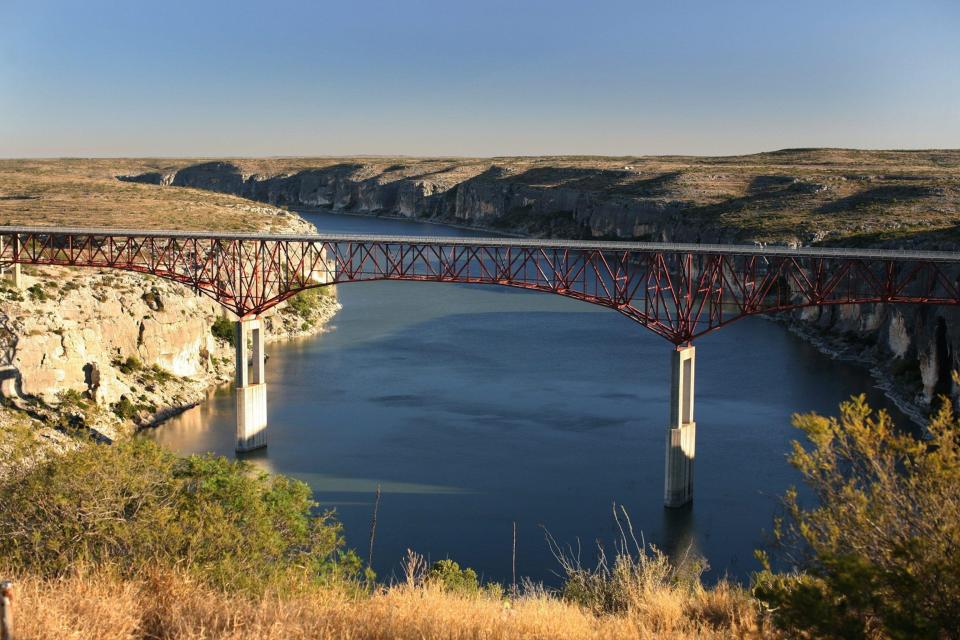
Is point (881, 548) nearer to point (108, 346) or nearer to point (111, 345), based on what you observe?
point (108, 346)

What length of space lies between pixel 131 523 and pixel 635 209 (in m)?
93.4

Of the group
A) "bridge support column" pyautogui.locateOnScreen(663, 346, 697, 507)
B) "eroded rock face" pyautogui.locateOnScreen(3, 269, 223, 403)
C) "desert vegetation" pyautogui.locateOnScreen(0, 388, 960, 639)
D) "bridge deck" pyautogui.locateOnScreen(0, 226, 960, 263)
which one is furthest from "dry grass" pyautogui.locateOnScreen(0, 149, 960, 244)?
"desert vegetation" pyautogui.locateOnScreen(0, 388, 960, 639)

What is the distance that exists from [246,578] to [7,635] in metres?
6.14

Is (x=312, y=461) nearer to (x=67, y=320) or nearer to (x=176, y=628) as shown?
(x=67, y=320)

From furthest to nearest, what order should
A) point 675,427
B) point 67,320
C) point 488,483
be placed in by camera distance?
point 67,320 < point 488,483 < point 675,427

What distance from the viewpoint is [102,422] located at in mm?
38312

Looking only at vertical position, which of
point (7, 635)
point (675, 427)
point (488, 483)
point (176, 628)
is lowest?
point (488, 483)

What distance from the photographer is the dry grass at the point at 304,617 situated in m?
9.05

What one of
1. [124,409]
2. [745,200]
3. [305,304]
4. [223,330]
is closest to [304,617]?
[124,409]

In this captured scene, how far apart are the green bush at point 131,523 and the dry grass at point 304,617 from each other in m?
1.75

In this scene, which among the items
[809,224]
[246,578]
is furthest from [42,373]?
[809,224]

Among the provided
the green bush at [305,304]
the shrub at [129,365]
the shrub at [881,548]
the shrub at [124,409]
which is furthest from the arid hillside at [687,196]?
the shrub at [881,548]

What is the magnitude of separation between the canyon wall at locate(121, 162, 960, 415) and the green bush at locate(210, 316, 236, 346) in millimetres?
32317

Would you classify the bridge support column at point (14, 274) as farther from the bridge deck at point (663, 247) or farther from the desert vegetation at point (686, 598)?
the desert vegetation at point (686, 598)
